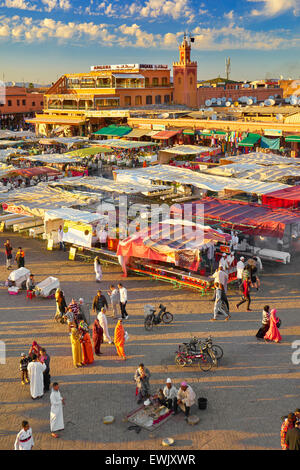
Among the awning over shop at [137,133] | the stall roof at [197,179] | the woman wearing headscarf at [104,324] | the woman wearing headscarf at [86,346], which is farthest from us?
the awning over shop at [137,133]

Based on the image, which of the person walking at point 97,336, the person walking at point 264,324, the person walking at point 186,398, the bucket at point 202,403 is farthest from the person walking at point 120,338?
the person walking at point 264,324

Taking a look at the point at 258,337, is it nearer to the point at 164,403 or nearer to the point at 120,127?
the point at 164,403

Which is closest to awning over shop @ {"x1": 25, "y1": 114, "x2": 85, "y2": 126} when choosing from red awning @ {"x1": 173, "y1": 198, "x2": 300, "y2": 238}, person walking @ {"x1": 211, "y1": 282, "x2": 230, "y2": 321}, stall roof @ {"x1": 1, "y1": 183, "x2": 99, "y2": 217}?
stall roof @ {"x1": 1, "y1": 183, "x2": 99, "y2": 217}

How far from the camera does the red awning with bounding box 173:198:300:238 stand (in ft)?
53.4

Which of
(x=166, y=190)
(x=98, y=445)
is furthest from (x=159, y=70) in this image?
(x=98, y=445)

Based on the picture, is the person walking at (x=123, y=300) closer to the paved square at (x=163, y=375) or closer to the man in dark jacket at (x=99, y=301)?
the paved square at (x=163, y=375)

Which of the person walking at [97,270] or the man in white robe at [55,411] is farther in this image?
the person walking at [97,270]

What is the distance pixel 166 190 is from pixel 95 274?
392 inches

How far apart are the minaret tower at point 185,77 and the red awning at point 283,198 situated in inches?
1647

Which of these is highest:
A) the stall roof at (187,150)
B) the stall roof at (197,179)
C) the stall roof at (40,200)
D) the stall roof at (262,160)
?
the stall roof at (187,150)

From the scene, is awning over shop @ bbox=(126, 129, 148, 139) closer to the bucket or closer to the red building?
the red building

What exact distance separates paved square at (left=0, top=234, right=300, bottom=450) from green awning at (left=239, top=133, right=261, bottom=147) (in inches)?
868

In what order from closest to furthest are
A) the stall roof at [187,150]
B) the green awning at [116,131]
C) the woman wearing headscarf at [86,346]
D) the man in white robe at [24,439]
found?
the man in white robe at [24,439], the woman wearing headscarf at [86,346], the stall roof at [187,150], the green awning at [116,131]

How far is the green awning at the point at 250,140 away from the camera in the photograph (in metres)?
35.6
